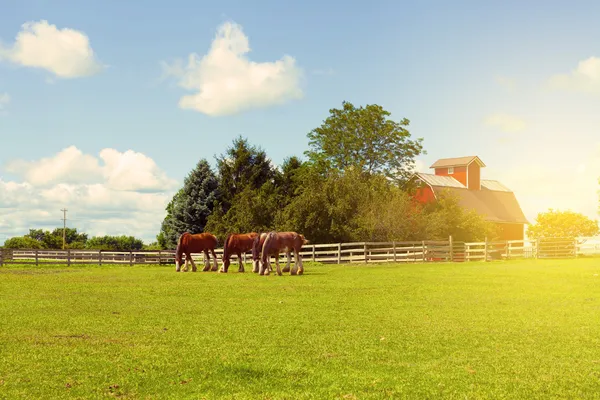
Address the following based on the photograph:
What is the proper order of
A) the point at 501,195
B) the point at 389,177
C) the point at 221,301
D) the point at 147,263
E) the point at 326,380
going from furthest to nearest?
the point at 501,195 < the point at 389,177 < the point at 147,263 < the point at 221,301 < the point at 326,380

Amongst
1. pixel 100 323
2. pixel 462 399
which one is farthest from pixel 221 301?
pixel 462 399

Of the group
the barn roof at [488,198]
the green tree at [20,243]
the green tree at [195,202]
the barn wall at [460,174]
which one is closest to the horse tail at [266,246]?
the green tree at [195,202]

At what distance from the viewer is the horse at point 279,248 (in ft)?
94.2

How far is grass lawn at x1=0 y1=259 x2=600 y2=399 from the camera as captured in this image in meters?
7.07

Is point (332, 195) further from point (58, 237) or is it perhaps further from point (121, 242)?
point (121, 242)

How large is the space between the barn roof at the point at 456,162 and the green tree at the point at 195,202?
29866mm

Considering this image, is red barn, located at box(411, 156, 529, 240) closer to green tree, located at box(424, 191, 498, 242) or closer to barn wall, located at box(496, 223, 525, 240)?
barn wall, located at box(496, 223, 525, 240)

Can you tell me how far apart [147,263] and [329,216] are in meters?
14.0

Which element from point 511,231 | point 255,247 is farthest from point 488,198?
point 255,247

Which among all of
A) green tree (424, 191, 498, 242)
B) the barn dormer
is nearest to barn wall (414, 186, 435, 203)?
green tree (424, 191, 498, 242)

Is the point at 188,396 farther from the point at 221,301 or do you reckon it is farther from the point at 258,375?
the point at 221,301

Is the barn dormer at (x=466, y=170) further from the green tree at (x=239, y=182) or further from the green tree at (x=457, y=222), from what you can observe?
the green tree at (x=239, y=182)

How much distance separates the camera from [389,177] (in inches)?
2239

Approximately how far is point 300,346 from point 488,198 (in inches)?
2626
